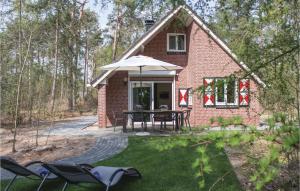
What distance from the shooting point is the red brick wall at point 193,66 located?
1927 centimetres

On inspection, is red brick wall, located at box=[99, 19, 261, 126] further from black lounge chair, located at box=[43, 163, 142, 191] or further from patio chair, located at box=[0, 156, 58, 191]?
black lounge chair, located at box=[43, 163, 142, 191]

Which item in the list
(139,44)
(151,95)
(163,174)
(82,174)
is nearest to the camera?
(82,174)

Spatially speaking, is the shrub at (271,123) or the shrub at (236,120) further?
the shrub at (236,120)

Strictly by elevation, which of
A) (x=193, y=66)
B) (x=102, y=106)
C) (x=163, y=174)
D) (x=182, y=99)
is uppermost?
(x=193, y=66)

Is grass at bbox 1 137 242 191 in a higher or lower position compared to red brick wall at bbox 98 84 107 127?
lower

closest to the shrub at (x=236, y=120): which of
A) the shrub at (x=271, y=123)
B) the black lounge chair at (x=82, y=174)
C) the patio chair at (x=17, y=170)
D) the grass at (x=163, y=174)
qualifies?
the shrub at (x=271, y=123)

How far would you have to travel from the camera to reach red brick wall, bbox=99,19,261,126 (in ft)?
63.2

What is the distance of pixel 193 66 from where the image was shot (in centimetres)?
1958

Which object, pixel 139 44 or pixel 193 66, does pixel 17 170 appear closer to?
pixel 139 44

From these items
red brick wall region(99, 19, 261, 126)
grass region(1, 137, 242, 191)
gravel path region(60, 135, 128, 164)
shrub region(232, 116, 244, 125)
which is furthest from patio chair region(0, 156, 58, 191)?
red brick wall region(99, 19, 261, 126)

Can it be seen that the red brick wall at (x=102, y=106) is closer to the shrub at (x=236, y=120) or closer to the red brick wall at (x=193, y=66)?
the red brick wall at (x=193, y=66)

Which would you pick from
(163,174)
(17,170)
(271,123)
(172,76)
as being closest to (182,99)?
(172,76)

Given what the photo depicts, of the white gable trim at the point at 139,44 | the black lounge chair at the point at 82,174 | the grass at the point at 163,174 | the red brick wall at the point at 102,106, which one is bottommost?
the grass at the point at 163,174

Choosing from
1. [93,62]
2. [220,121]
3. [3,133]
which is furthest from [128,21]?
[220,121]
